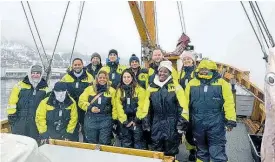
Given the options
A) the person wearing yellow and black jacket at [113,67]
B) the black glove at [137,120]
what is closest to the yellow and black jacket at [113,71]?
the person wearing yellow and black jacket at [113,67]

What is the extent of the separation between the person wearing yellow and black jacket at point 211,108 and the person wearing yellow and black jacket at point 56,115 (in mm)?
1728

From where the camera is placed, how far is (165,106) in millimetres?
3727

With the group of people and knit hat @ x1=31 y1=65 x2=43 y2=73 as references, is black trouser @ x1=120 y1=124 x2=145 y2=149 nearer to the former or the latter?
the group of people

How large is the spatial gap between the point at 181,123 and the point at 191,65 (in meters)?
1.24

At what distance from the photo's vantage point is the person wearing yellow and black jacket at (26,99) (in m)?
4.26

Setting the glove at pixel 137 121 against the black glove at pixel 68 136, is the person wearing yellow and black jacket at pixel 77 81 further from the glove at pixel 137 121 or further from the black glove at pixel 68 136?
the glove at pixel 137 121

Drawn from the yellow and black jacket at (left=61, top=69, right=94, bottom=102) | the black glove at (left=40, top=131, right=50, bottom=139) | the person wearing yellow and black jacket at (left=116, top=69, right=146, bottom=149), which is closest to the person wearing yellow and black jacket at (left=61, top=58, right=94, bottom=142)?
the yellow and black jacket at (left=61, top=69, right=94, bottom=102)

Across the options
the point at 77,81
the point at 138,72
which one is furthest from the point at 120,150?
the point at 77,81

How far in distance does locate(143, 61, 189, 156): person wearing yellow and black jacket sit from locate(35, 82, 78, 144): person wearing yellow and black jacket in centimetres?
114

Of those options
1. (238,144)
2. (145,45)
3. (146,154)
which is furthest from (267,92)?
(145,45)

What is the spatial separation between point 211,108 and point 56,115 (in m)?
2.15

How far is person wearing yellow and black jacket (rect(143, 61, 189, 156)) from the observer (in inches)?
146

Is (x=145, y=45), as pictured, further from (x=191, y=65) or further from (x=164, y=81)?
(x=164, y=81)

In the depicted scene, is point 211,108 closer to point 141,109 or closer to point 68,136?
point 141,109
